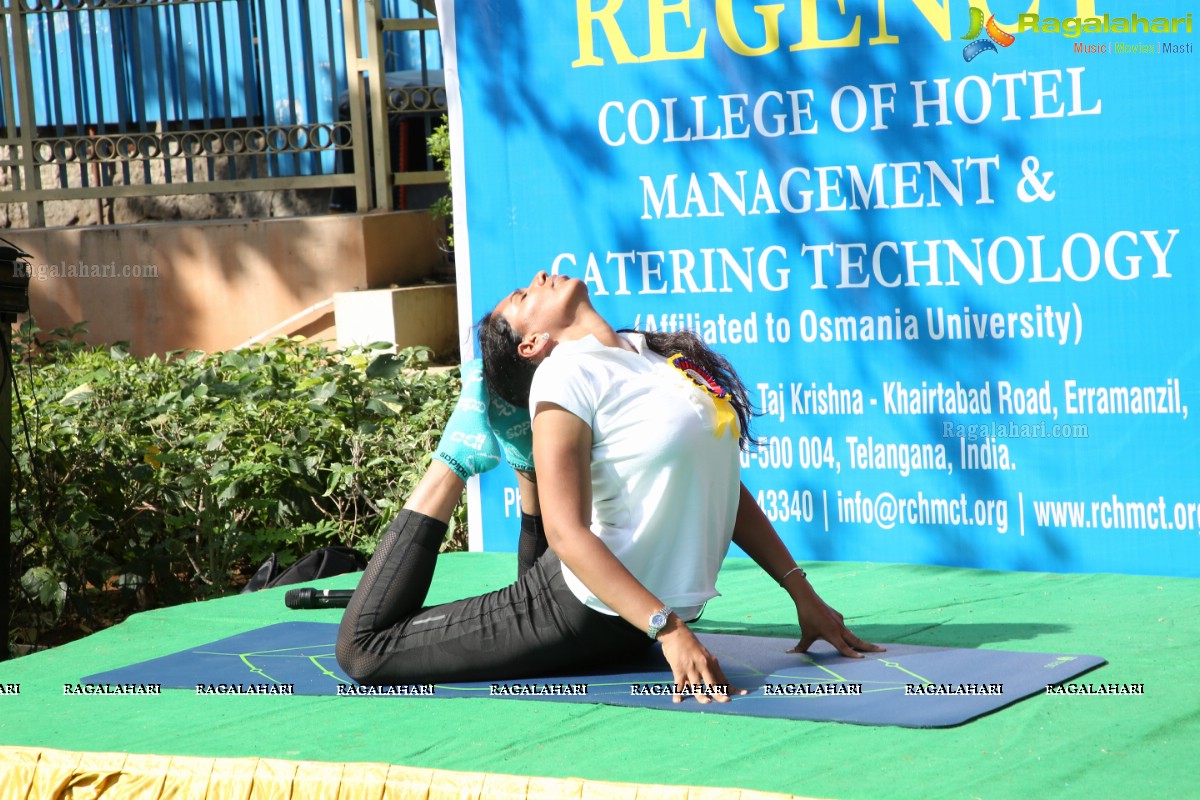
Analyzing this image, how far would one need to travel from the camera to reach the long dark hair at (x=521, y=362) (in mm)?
3164

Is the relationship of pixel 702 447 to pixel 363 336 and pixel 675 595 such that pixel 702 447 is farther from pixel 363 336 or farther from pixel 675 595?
pixel 363 336

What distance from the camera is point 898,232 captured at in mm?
4367

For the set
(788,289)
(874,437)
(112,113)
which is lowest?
(874,437)

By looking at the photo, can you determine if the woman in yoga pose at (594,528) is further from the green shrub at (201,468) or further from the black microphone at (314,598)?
the green shrub at (201,468)

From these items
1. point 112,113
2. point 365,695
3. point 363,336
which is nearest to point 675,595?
point 365,695

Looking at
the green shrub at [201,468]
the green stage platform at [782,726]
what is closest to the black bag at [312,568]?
the green shrub at [201,468]

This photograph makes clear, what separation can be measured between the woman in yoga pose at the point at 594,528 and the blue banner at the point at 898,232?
51.4 inches

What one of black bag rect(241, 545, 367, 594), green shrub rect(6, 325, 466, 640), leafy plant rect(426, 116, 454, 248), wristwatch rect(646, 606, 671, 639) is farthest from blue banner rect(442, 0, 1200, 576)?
leafy plant rect(426, 116, 454, 248)

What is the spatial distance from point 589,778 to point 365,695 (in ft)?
2.87

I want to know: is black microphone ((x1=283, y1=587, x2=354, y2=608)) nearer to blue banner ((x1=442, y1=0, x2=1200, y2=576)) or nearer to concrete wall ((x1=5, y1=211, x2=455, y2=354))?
blue banner ((x1=442, y1=0, x2=1200, y2=576))

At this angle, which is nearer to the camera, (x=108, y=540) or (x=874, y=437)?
(x=874, y=437)

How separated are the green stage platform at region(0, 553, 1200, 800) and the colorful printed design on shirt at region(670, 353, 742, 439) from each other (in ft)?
1.98

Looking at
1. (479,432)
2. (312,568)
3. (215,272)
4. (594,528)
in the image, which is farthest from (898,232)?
(215,272)

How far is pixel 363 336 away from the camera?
722 centimetres
